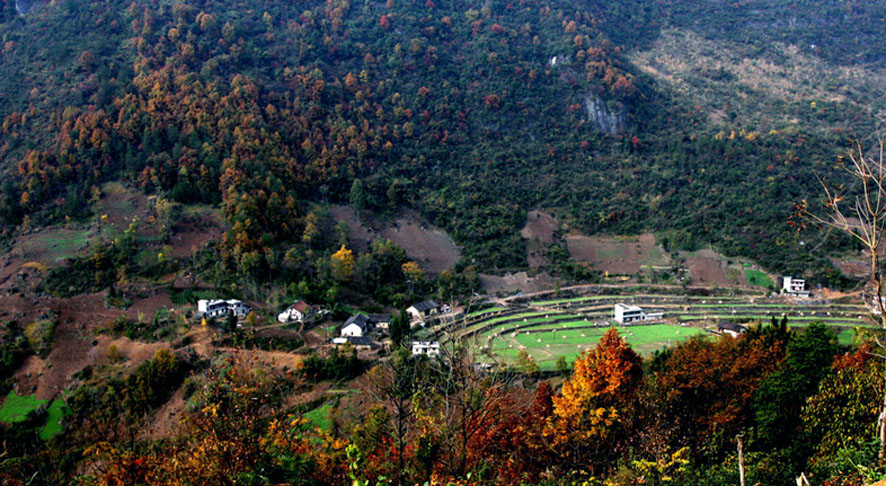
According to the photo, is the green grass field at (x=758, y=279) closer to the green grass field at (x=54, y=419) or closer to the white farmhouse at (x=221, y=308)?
the white farmhouse at (x=221, y=308)

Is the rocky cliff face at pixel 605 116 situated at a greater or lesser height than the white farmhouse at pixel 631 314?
greater

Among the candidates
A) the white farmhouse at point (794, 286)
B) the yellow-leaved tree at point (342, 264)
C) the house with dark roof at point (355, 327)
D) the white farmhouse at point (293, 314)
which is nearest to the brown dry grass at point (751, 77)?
the white farmhouse at point (794, 286)

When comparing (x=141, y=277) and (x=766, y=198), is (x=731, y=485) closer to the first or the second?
(x=141, y=277)

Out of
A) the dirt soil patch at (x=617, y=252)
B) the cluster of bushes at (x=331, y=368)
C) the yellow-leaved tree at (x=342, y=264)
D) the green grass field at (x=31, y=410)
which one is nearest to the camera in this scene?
the green grass field at (x=31, y=410)

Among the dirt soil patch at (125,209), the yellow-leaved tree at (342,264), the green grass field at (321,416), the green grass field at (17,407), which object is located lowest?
the green grass field at (17,407)

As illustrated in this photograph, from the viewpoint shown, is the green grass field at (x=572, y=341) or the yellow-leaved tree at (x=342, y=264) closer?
the green grass field at (x=572, y=341)

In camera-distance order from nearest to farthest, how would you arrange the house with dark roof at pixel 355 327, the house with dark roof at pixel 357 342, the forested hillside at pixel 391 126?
the house with dark roof at pixel 357 342 < the house with dark roof at pixel 355 327 < the forested hillside at pixel 391 126

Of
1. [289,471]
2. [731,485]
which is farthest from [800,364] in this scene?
[289,471]
